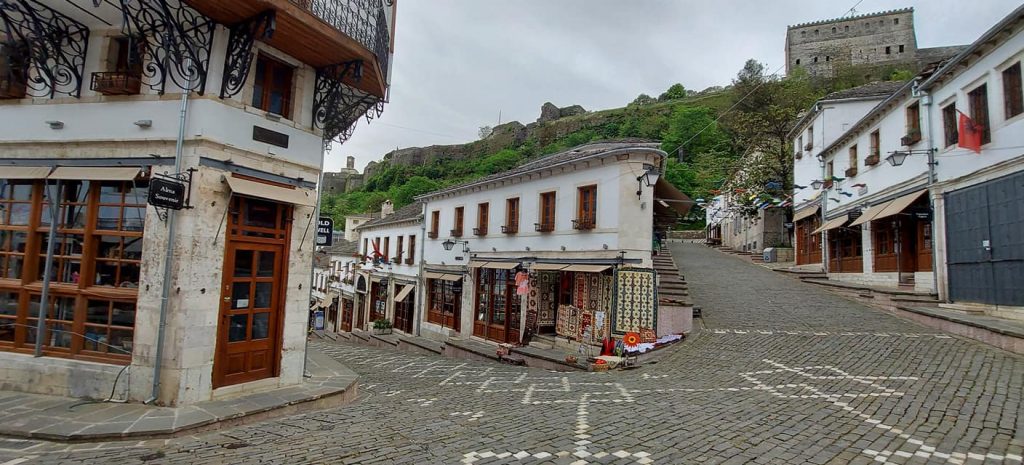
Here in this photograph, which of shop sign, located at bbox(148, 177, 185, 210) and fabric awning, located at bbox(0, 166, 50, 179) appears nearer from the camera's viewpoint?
shop sign, located at bbox(148, 177, 185, 210)

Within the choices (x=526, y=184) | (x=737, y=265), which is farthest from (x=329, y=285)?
(x=737, y=265)

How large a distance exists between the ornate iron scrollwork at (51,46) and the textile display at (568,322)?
1217 centimetres

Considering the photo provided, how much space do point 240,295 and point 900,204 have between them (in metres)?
17.0

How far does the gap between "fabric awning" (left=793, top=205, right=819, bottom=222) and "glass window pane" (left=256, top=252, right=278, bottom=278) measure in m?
22.7

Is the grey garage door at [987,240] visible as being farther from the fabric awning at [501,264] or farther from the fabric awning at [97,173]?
the fabric awning at [97,173]

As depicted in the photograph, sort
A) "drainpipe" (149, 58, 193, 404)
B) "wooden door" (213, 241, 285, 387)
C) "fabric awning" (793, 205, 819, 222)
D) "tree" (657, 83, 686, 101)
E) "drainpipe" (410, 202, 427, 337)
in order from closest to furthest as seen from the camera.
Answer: "drainpipe" (149, 58, 193, 404) < "wooden door" (213, 241, 285, 387) < "drainpipe" (410, 202, 427, 337) < "fabric awning" (793, 205, 819, 222) < "tree" (657, 83, 686, 101)

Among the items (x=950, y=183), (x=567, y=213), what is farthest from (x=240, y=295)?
(x=950, y=183)

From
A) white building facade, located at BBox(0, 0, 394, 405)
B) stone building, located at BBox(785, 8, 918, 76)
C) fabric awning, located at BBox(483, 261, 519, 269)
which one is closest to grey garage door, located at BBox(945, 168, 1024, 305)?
fabric awning, located at BBox(483, 261, 519, 269)

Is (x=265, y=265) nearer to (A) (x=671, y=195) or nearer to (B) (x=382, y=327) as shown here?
(A) (x=671, y=195)

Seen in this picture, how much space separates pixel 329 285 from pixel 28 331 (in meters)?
28.6

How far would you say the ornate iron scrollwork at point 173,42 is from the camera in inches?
251

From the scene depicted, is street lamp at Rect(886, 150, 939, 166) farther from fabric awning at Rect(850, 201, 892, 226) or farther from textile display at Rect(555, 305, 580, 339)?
textile display at Rect(555, 305, 580, 339)

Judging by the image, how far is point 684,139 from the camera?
5494 cm

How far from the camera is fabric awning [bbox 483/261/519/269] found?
1605cm
